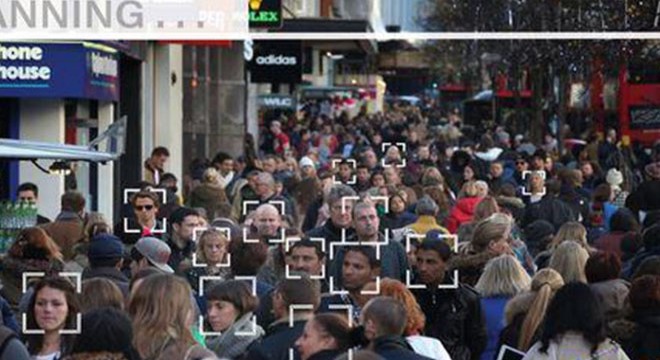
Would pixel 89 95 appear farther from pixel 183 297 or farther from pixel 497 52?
pixel 497 52

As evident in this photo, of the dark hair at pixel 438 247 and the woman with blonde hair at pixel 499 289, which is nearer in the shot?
the woman with blonde hair at pixel 499 289

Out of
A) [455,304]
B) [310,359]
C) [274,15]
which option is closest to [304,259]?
[455,304]

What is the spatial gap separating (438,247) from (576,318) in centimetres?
303

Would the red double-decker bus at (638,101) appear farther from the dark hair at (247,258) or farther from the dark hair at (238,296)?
the dark hair at (238,296)

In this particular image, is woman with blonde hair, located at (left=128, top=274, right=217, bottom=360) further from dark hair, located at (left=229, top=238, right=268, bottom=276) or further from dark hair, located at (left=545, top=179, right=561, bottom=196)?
dark hair, located at (left=545, top=179, right=561, bottom=196)

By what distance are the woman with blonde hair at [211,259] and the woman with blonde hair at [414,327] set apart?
9.31ft

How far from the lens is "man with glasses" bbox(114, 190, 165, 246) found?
16.7m

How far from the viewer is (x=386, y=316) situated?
9.83 meters

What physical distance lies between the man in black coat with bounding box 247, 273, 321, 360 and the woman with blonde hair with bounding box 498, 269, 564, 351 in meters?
1.14

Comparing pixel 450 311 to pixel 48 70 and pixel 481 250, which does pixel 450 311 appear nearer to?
pixel 481 250

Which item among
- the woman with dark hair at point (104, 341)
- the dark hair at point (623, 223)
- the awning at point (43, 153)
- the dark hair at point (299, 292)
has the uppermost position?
the awning at point (43, 153)

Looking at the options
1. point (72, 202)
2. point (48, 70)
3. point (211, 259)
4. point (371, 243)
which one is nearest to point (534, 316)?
point (211, 259)

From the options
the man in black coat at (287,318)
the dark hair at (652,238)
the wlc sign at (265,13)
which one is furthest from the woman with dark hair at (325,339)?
the wlc sign at (265,13)

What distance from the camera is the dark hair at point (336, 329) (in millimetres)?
9523
